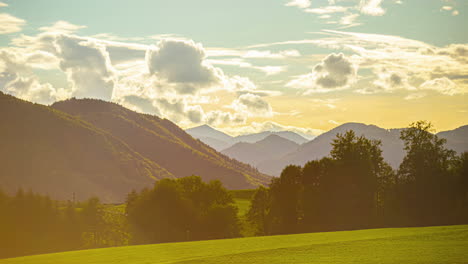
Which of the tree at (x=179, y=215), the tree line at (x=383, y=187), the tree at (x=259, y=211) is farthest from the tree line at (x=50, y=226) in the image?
the tree line at (x=383, y=187)

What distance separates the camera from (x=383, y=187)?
81625 mm

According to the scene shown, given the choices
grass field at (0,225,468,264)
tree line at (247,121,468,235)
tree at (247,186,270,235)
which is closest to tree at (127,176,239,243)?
tree at (247,186,270,235)

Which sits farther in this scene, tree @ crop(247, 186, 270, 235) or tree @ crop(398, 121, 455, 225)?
tree @ crop(247, 186, 270, 235)

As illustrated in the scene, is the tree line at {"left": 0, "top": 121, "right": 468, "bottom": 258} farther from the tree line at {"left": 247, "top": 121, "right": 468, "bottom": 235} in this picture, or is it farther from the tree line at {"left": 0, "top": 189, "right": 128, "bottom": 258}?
the tree line at {"left": 0, "top": 189, "right": 128, "bottom": 258}

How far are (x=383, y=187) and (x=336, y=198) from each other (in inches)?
347

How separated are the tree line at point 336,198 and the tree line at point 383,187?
16cm

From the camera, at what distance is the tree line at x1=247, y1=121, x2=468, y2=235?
3059 inches

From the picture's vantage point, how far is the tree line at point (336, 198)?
78.1 metres

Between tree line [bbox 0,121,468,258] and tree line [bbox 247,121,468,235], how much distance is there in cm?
16

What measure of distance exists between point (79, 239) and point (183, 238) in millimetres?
34789

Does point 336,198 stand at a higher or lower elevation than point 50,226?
higher

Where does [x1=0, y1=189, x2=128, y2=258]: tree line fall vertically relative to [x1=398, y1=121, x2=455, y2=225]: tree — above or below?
below

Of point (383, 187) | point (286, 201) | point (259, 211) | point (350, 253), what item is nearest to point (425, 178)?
point (383, 187)

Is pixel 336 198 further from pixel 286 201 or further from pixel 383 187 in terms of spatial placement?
pixel 286 201
